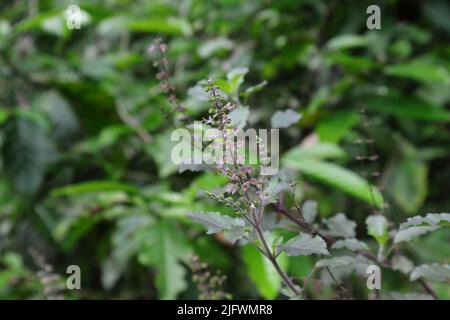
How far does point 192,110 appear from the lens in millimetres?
1552

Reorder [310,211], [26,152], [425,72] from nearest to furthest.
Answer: [310,211] → [425,72] → [26,152]

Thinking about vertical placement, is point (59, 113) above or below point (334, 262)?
above

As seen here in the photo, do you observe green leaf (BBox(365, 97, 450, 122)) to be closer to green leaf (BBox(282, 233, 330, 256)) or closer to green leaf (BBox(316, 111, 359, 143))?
green leaf (BBox(316, 111, 359, 143))

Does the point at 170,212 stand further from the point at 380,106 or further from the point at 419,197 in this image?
the point at 419,197

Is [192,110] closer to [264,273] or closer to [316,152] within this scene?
[316,152]

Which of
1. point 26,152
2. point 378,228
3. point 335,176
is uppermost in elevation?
point 26,152

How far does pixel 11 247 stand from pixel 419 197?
4.94 ft

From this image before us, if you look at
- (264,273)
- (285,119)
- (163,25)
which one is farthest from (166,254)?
(163,25)

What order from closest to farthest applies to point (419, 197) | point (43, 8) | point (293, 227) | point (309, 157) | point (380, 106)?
point (293, 227) → point (309, 157) → point (380, 106) → point (419, 197) → point (43, 8)

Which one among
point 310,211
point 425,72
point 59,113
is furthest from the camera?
point 59,113

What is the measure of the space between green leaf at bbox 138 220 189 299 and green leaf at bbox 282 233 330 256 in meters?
0.58

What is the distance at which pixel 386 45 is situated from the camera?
70.7 inches

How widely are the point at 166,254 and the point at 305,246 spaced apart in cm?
69
